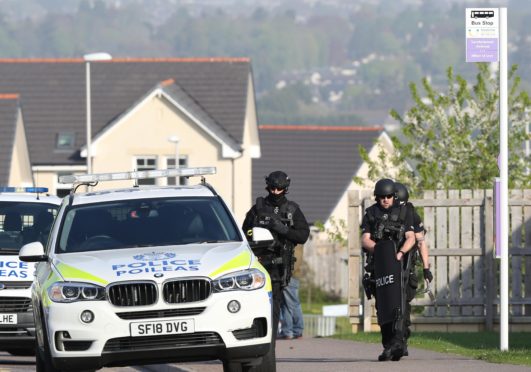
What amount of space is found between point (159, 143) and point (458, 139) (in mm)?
23552

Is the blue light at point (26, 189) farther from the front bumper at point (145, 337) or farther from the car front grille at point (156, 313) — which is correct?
the car front grille at point (156, 313)

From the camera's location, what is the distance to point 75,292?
13.2 m

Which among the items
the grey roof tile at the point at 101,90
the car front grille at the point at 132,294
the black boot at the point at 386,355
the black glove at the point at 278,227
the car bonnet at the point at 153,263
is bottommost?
the black boot at the point at 386,355

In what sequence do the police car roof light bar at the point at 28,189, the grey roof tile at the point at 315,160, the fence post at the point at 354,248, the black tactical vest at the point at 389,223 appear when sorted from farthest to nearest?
the grey roof tile at the point at 315,160
the fence post at the point at 354,248
the police car roof light bar at the point at 28,189
the black tactical vest at the point at 389,223

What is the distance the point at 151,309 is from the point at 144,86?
52.4 metres

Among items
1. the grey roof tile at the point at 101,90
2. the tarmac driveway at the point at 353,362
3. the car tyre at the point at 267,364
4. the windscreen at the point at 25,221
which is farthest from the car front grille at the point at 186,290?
the grey roof tile at the point at 101,90

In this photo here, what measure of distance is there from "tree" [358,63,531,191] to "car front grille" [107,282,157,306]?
74.8 feet

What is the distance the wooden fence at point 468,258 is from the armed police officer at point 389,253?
6075 mm

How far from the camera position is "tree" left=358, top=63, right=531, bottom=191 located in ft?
120

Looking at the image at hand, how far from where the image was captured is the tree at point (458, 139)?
36.6 meters

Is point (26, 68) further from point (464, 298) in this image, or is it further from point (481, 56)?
point (481, 56)

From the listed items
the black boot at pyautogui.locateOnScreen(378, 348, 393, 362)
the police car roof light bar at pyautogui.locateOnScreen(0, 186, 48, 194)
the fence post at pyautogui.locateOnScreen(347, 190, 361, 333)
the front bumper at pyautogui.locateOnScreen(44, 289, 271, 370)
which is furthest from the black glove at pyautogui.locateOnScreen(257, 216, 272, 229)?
the fence post at pyautogui.locateOnScreen(347, 190, 361, 333)

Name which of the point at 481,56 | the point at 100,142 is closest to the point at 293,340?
the point at 481,56

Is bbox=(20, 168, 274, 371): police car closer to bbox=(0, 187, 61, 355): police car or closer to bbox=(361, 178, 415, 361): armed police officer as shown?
bbox=(361, 178, 415, 361): armed police officer
